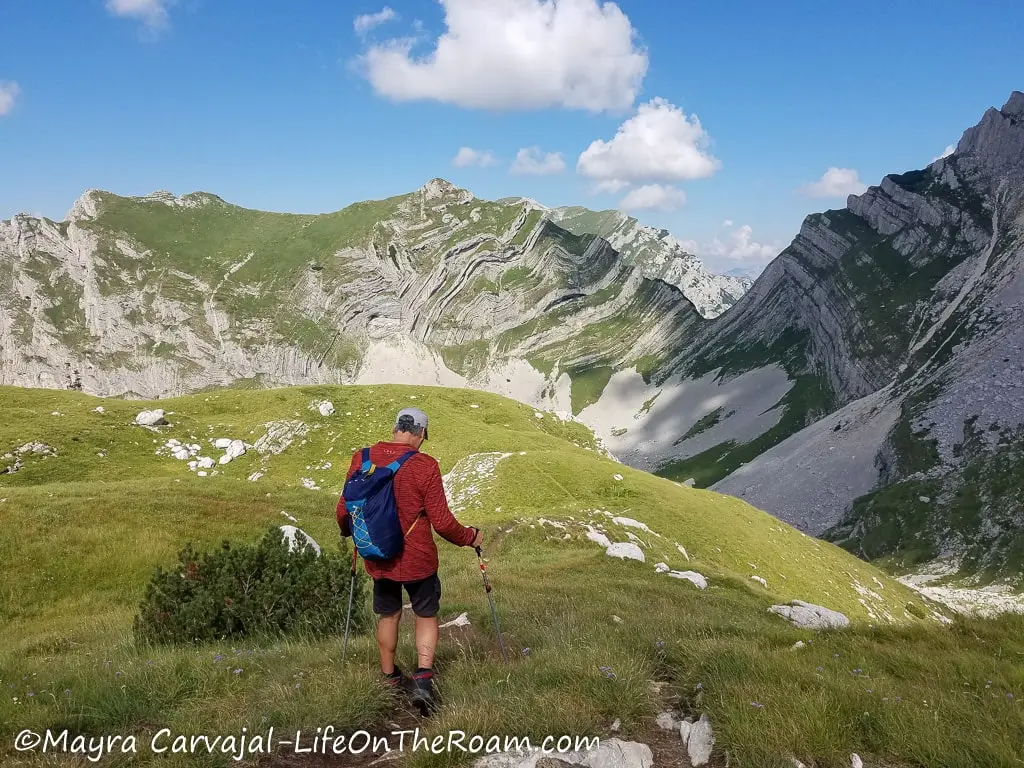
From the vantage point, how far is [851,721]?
580 centimetres

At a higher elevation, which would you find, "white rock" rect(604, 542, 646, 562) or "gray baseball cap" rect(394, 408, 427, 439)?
"gray baseball cap" rect(394, 408, 427, 439)

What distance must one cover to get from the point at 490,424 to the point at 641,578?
31.8 meters

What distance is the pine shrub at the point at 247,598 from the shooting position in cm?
1011

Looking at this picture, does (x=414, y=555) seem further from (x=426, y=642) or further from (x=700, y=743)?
(x=700, y=743)

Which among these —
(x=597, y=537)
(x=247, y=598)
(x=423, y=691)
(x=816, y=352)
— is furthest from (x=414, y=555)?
(x=816, y=352)

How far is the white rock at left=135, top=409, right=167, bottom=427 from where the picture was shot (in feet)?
132

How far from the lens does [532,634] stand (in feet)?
31.5

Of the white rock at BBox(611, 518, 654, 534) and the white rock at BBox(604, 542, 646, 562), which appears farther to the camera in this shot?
the white rock at BBox(611, 518, 654, 534)

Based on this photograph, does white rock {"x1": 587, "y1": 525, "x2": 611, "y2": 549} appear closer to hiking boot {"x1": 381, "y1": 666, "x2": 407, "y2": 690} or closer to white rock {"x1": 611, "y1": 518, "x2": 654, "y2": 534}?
white rock {"x1": 611, "y1": 518, "x2": 654, "y2": 534}

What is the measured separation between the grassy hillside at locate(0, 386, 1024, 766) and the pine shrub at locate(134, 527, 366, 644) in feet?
2.22

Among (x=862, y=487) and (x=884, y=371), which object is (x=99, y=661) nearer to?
(x=862, y=487)

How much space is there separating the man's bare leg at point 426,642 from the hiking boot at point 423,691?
10 centimetres

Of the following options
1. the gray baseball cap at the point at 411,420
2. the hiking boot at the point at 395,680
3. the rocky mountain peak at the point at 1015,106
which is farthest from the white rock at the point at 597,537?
the rocky mountain peak at the point at 1015,106

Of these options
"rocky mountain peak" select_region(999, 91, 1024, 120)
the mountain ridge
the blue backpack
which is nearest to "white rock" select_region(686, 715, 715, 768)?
the blue backpack
